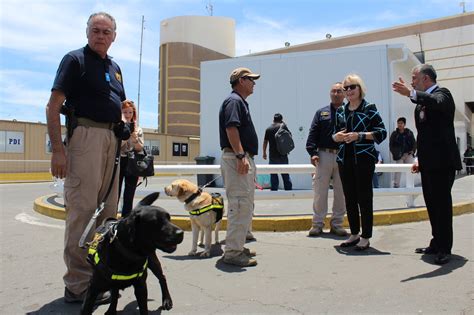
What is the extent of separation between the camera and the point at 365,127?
4.93 metres

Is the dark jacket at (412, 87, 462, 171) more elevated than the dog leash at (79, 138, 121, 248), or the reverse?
the dark jacket at (412, 87, 462, 171)

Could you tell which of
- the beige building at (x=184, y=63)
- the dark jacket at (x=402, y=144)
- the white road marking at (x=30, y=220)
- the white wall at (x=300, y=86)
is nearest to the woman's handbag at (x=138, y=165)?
the white road marking at (x=30, y=220)

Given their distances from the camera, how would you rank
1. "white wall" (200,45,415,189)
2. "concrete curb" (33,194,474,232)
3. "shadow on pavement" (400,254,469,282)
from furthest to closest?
"white wall" (200,45,415,189) < "concrete curb" (33,194,474,232) < "shadow on pavement" (400,254,469,282)

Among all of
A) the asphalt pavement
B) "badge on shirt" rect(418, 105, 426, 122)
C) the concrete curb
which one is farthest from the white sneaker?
"badge on shirt" rect(418, 105, 426, 122)

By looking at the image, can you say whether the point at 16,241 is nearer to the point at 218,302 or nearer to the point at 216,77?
the point at 218,302

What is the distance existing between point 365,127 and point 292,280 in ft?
6.81

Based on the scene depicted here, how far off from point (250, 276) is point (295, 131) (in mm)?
9557

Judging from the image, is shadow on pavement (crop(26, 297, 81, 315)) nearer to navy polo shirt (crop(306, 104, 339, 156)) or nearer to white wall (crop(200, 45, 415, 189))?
navy polo shirt (crop(306, 104, 339, 156))

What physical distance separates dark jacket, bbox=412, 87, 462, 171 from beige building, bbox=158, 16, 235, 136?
52.5 meters

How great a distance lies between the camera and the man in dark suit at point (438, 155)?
14.3 ft

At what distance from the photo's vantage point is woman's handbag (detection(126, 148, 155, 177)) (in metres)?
4.99

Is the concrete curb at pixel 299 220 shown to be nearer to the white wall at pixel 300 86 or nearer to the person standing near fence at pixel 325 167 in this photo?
the person standing near fence at pixel 325 167

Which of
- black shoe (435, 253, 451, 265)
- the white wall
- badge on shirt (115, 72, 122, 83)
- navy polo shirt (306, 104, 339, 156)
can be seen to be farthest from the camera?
the white wall

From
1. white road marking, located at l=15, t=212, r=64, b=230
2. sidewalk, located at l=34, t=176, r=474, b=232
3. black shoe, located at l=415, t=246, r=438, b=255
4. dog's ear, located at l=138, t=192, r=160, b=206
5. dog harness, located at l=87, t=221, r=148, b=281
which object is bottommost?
white road marking, located at l=15, t=212, r=64, b=230
